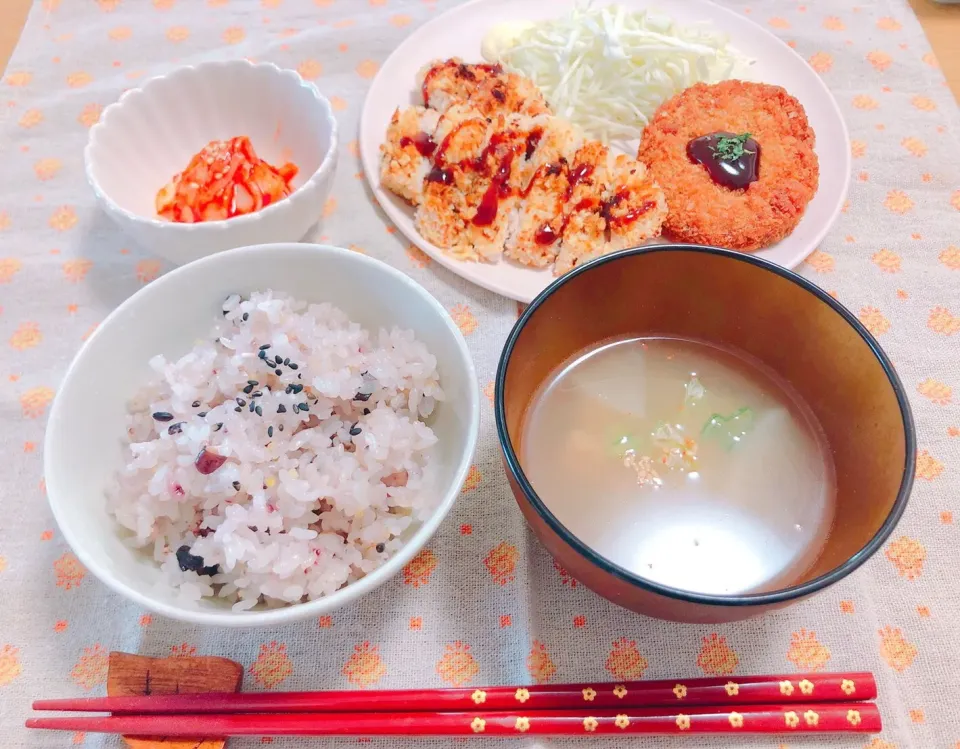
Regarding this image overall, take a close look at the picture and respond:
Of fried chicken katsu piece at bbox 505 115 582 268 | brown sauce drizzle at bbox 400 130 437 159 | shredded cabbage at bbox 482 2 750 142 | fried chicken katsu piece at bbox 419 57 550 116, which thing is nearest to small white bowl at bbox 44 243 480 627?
fried chicken katsu piece at bbox 505 115 582 268

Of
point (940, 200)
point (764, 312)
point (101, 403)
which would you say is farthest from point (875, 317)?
point (101, 403)

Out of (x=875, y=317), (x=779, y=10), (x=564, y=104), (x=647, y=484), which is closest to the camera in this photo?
(x=647, y=484)

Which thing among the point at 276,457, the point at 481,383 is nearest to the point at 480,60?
the point at 481,383

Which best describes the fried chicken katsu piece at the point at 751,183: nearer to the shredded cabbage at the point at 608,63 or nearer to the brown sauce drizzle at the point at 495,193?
the shredded cabbage at the point at 608,63

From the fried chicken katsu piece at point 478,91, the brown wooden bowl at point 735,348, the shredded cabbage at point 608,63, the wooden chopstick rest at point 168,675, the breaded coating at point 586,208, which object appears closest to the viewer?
the brown wooden bowl at point 735,348

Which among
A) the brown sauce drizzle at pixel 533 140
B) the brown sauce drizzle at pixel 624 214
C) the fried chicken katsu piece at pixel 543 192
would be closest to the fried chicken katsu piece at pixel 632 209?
the brown sauce drizzle at pixel 624 214

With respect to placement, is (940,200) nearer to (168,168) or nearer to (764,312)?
(764,312)

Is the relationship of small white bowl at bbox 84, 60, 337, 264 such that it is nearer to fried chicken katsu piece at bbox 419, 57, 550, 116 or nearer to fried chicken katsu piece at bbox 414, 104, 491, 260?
fried chicken katsu piece at bbox 414, 104, 491, 260
